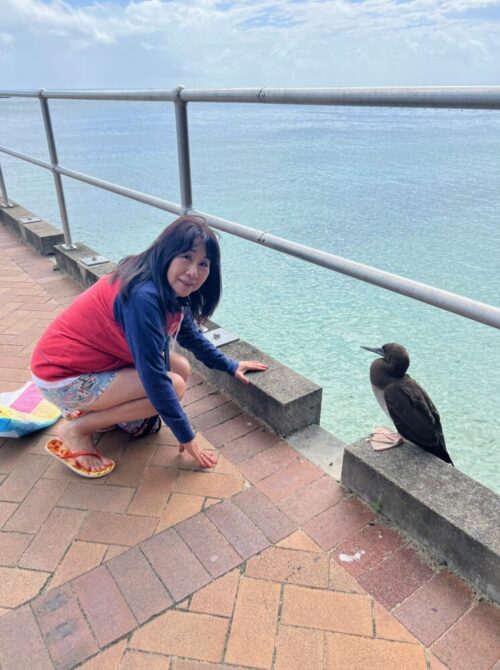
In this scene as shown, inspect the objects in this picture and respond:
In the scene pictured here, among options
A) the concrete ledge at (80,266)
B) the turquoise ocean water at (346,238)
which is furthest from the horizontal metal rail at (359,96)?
the concrete ledge at (80,266)

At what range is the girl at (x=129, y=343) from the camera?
170cm

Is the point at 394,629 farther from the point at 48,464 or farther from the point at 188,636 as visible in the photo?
the point at 48,464

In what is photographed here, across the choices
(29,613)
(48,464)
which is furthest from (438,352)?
(29,613)

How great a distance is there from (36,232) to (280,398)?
3510 mm

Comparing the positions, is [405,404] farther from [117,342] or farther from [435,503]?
[117,342]

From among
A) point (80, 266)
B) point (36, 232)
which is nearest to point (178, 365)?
point (80, 266)

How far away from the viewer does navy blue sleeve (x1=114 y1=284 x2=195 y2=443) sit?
1675mm

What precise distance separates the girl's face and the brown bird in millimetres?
724

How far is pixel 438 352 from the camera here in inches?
152

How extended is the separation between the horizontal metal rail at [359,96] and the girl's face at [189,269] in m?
0.61

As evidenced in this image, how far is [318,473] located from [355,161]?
42.3 ft

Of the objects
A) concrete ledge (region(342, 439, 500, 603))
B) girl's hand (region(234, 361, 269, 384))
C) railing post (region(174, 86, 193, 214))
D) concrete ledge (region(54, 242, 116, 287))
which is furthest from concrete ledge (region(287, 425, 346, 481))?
concrete ledge (region(54, 242, 116, 287))

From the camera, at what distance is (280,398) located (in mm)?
2115

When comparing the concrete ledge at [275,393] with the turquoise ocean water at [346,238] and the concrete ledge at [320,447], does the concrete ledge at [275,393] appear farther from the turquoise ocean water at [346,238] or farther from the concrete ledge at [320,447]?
the turquoise ocean water at [346,238]
